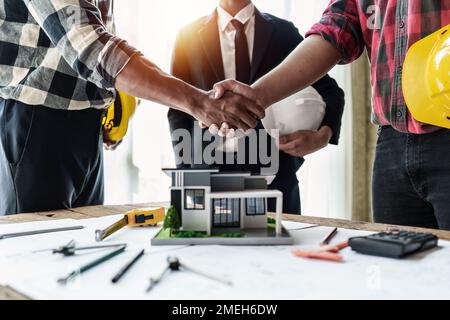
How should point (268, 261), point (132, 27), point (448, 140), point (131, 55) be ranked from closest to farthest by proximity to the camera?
1. point (268, 261)
2. point (448, 140)
3. point (131, 55)
4. point (132, 27)

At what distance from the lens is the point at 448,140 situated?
70cm

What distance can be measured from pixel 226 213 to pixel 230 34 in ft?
2.50

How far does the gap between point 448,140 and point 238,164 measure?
591 mm

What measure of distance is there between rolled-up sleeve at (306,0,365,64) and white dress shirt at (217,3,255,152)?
37 cm

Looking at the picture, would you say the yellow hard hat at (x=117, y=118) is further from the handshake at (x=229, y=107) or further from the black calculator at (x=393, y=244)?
the black calculator at (x=393, y=244)

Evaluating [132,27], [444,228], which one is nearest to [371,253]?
[444,228]

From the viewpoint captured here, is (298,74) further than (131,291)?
Yes

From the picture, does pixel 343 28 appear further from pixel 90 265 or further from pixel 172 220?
pixel 90 265

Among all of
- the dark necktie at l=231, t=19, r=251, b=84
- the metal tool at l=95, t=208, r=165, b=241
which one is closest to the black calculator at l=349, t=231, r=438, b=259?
the metal tool at l=95, t=208, r=165, b=241

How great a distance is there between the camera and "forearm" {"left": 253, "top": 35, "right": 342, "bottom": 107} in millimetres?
907

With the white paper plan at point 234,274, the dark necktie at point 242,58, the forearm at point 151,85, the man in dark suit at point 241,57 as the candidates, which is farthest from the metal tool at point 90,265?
the dark necktie at point 242,58

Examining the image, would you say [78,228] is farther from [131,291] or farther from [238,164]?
[238,164]

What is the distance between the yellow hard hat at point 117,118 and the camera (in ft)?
3.70

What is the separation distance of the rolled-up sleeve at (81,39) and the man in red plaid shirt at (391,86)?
13.1 inches
